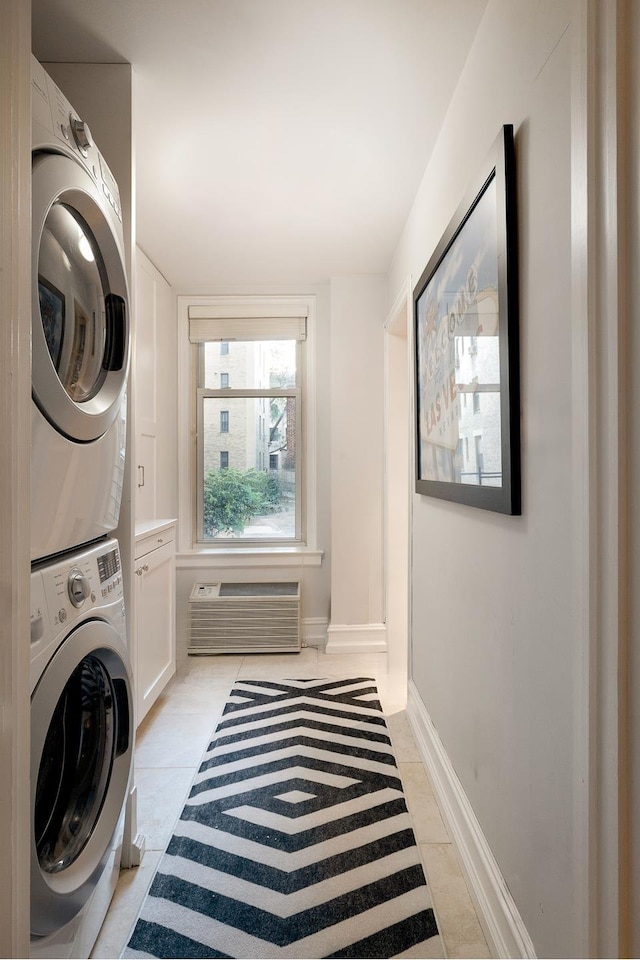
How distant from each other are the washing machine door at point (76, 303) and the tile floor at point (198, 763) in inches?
51.1

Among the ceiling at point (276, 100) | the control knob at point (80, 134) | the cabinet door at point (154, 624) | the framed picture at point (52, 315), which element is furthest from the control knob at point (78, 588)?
the ceiling at point (276, 100)

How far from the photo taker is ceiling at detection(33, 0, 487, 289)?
5.12 ft

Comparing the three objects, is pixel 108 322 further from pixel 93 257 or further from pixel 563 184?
pixel 563 184

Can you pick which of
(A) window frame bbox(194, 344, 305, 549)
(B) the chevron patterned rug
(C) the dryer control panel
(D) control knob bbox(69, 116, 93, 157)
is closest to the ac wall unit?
(A) window frame bbox(194, 344, 305, 549)

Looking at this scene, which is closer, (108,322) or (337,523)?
(108,322)

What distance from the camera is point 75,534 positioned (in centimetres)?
125

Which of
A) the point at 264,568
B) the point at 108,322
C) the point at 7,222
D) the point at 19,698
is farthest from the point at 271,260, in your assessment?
the point at 19,698

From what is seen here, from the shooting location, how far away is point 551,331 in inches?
44.1

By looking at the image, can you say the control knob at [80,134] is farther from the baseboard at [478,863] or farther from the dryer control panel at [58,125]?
the baseboard at [478,863]

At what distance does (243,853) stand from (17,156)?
1.86 metres

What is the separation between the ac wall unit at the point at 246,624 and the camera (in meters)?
3.70

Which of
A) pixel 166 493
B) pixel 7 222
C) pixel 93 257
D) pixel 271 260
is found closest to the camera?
pixel 7 222

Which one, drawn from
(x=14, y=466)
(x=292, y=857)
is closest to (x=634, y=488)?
(x=14, y=466)

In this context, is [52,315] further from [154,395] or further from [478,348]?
[154,395]
